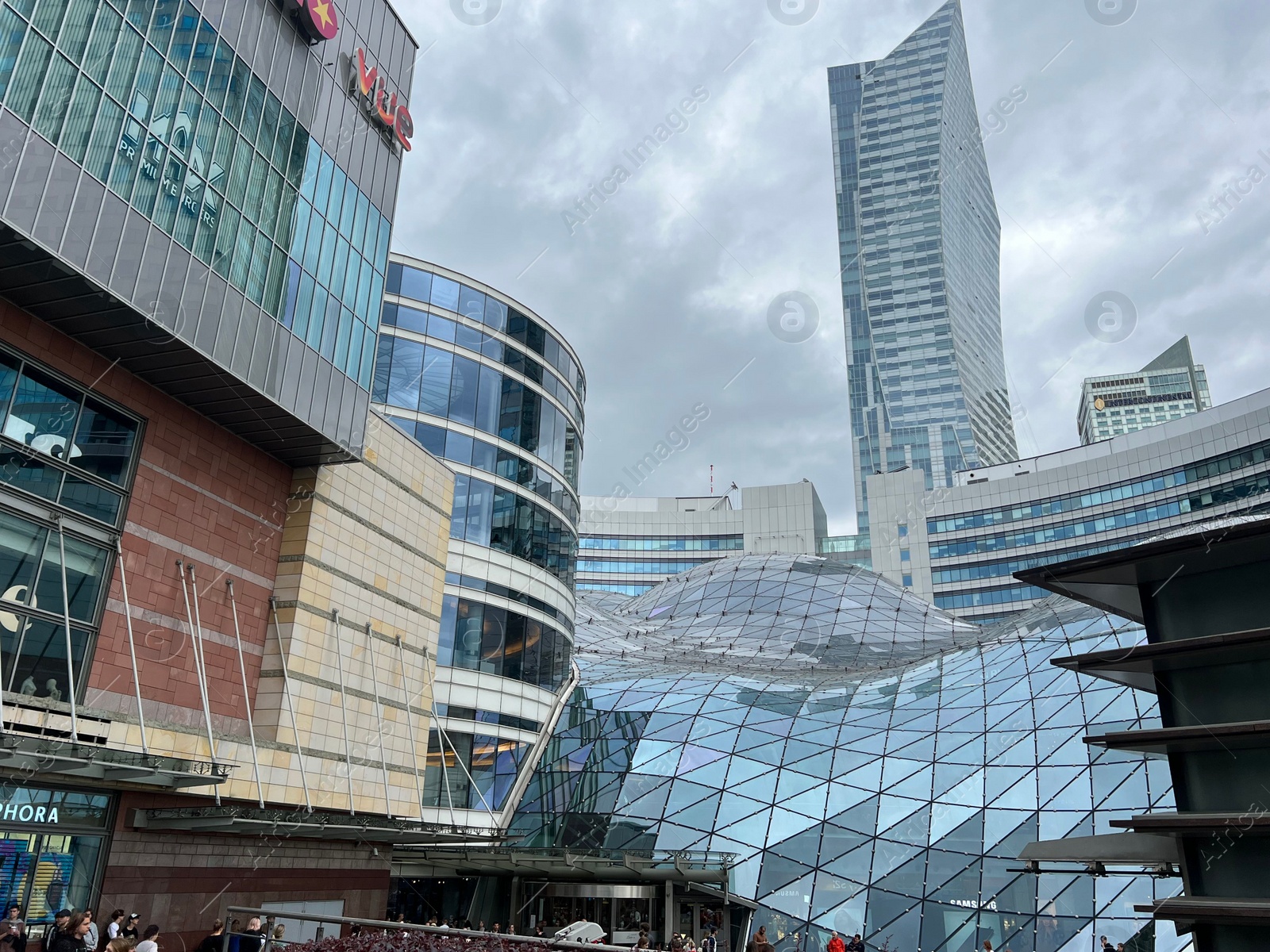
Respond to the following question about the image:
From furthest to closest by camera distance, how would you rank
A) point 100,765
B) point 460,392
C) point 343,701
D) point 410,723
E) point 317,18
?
point 460,392 → point 410,723 → point 343,701 → point 317,18 → point 100,765

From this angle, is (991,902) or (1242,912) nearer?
(1242,912)

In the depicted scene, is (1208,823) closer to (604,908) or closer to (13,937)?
(13,937)

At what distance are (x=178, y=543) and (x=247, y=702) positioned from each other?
411 cm

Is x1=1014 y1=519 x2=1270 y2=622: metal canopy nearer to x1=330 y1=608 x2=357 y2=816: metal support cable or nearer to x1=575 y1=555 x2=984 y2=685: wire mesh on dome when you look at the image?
x1=330 y1=608 x2=357 y2=816: metal support cable

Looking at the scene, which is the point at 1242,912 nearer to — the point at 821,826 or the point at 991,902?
the point at 991,902

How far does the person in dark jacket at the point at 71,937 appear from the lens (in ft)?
43.6

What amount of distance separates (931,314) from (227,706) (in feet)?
576

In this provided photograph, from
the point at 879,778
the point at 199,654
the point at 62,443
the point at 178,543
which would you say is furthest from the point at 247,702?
the point at 879,778

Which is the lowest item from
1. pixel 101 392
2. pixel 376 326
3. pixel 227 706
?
pixel 227 706

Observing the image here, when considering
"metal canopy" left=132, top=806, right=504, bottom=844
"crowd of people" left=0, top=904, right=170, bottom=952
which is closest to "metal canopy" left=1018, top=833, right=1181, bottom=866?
"crowd of people" left=0, top=904, right=170, bottom=952

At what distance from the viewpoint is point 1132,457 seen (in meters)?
98.4

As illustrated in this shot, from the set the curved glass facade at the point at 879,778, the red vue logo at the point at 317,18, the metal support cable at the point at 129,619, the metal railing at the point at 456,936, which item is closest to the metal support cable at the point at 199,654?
the metal support cable at the point at 129,619

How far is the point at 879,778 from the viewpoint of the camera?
1387 inches

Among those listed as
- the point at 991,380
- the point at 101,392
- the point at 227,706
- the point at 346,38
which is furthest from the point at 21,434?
the point at 991,380
